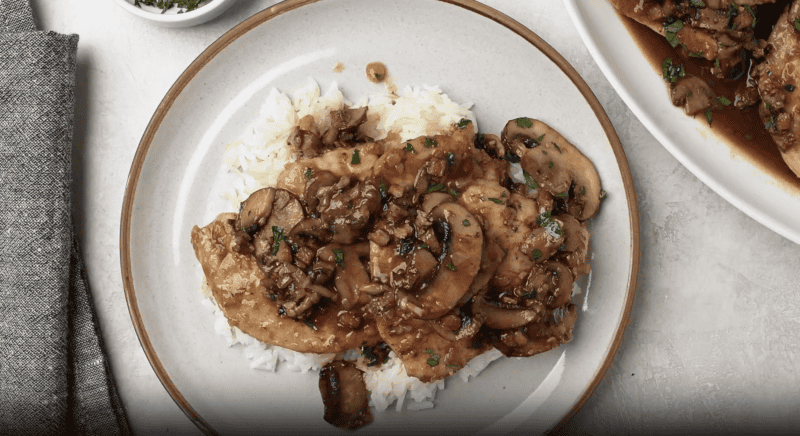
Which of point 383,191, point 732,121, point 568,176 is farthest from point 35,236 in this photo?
point 732,121

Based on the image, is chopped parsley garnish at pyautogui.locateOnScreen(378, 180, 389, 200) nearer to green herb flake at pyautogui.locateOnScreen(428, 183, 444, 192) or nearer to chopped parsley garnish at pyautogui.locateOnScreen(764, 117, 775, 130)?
green herb flake at pyautogui.locateOnScreen(428, 183, 444, 192)

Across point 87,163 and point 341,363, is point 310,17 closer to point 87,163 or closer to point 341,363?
point 87,163

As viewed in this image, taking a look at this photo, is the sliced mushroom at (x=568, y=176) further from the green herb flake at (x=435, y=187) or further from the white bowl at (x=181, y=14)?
the white bowl at (x=181, y=14)

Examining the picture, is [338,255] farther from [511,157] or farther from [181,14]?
[181,14]

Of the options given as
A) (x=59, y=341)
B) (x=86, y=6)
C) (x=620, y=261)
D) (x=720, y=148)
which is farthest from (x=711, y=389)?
(x=86, y=6)

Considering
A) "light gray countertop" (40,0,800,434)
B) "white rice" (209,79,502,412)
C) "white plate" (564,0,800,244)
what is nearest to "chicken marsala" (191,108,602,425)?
"white rice" (209,79,502,412)

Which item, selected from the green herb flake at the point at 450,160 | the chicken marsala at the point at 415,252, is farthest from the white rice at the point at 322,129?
the green herb flake at the point at 450,160
